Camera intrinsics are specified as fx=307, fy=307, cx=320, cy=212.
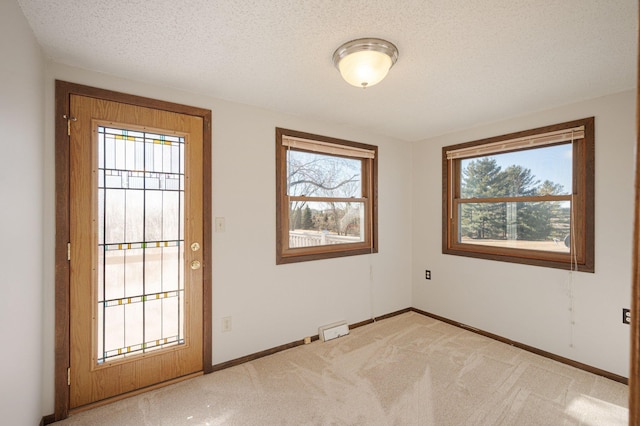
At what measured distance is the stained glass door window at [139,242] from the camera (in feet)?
7.27

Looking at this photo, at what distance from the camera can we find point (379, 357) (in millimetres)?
2859

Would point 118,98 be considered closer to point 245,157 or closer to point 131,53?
point 131,53

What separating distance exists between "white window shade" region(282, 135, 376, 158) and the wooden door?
0.89 m

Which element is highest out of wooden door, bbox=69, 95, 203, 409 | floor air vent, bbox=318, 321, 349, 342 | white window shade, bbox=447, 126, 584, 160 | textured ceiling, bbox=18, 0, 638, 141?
textured ceiling, bbox=18, 0, 638, 141

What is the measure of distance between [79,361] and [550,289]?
155 inches

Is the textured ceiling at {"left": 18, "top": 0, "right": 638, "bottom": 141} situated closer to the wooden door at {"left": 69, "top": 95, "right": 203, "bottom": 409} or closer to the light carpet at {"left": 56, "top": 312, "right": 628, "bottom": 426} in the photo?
the wooden door at {"left": 69, "top": 95, "right": 203, "bottom": 409}

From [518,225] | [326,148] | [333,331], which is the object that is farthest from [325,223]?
[518,225]

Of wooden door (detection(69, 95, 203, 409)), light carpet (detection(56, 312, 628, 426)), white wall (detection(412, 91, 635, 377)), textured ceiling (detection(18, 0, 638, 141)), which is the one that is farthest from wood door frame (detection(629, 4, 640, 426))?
white wall (detection(412, 91, 635, 377))

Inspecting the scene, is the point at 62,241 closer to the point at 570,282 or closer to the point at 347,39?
the point at 347,39

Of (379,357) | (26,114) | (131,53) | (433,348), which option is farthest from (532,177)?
(26,114)

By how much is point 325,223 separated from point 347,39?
6.71 feet

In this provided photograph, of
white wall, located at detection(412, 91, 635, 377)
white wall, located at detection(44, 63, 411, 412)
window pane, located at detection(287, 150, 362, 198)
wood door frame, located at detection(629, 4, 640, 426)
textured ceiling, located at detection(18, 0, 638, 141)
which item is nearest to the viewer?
wood door frame, located at detection(629, 4, 640, 426)

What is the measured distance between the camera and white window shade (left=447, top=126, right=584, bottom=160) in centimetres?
277

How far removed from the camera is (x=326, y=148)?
336 cm
